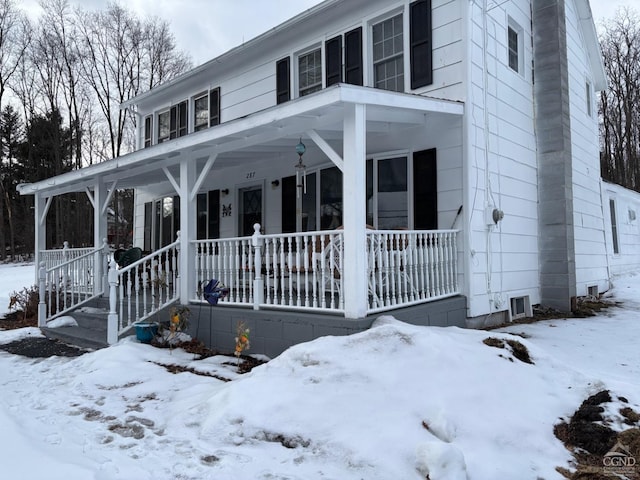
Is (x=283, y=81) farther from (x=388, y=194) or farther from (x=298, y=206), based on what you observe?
(x=388, y=194)

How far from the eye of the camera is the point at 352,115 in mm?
4930

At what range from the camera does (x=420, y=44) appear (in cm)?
700

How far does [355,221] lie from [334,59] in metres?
4.45

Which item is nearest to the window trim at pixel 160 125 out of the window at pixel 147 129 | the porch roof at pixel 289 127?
the window at pixel 147 129

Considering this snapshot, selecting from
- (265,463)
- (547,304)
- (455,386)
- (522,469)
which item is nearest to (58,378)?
(265,463)

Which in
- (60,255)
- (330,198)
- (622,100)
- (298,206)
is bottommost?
(60,255)

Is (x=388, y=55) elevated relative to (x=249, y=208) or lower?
elevated

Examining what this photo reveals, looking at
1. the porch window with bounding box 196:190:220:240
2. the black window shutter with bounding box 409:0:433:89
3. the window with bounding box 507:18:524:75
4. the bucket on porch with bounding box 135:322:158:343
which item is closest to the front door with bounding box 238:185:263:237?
the porch window with bounding box 196:190:220:240

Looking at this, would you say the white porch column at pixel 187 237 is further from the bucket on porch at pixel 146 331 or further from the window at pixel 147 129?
the window at pixel 147 129

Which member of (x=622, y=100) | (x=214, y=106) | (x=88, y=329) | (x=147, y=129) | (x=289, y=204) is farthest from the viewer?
(x=622, y=100)

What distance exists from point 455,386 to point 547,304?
573cm

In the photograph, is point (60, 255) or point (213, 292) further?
point (60, 255)

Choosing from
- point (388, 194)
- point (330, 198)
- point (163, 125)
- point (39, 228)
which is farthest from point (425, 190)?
point (39, 228)

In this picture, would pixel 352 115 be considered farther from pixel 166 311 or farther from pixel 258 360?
pixel 166 311
